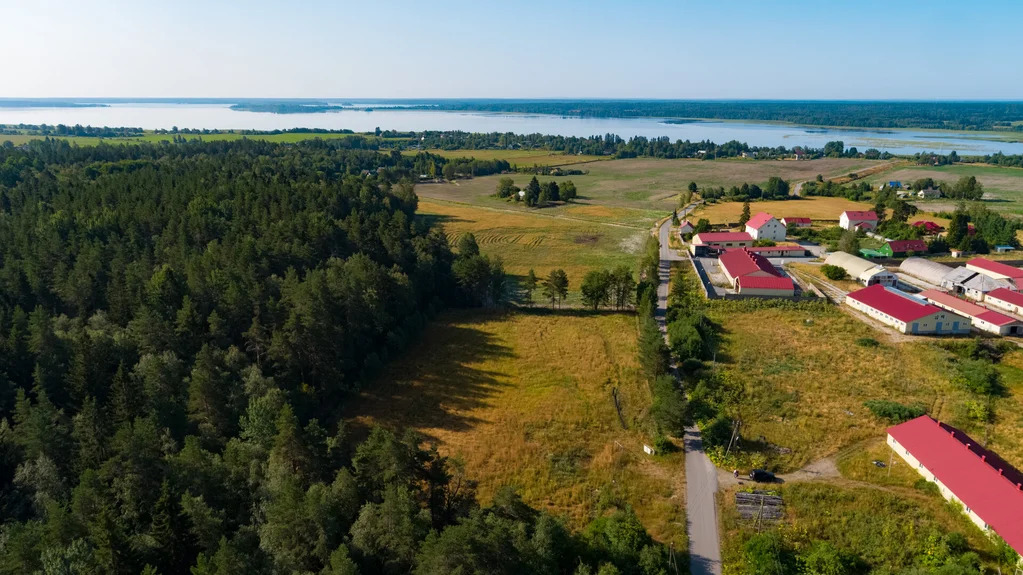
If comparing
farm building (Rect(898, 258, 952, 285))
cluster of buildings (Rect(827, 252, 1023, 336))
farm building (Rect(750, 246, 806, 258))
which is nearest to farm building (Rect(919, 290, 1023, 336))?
cluster of buildings (Rect(827, 252, 1023, 336))

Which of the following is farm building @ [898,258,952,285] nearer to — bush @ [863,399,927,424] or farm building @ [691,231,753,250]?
farm building @ [691,231,753,250]

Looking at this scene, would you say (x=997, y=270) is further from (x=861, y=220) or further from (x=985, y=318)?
(x=861, y=220)

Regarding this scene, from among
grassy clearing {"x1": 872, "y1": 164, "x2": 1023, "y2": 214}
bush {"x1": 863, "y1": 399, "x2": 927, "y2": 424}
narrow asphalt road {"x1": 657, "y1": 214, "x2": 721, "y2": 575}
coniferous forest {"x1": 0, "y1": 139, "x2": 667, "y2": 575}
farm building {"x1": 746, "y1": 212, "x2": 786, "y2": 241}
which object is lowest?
narrow asphalt road {"x1": 657, "y1": 214, "x2": 721, "y2": 575}

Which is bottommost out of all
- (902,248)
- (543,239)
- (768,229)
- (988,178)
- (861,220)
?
(543,239)

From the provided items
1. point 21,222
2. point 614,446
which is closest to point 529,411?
point 614,446

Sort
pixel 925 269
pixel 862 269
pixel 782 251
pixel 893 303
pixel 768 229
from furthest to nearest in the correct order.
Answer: pixel 768 229 → pixel 782 251 → pixel 925 269 → pixel 862 269 → pixel 893 303

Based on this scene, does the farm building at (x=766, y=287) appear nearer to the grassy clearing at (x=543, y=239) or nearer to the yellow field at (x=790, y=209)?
the grassy clearing at (x=543, y=239)

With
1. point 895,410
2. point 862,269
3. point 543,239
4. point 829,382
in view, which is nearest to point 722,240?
point 862,269
